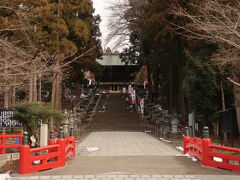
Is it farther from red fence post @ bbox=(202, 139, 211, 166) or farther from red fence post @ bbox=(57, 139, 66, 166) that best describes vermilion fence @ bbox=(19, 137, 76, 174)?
red fence post @ bbox=(202, 139, 211, 166)

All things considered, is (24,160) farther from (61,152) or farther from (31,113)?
(31,113)

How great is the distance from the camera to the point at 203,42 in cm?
1695

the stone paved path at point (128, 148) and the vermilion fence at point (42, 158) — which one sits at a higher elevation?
the vermilion fence at point (42, 158)

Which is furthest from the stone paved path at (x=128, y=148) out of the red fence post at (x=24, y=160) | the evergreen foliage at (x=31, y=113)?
the red fence post at (x=24, y=160)

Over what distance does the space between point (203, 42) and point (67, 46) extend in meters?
7.06

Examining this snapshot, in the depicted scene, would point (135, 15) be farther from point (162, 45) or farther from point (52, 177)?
point (52, 177)

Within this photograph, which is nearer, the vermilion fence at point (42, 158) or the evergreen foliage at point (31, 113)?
the vermilion fence at point (42, 158)

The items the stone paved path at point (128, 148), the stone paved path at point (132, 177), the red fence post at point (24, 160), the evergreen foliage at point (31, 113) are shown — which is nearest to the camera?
the stone paved path at point (132, 177)

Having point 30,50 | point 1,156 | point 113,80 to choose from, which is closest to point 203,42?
point 30,50

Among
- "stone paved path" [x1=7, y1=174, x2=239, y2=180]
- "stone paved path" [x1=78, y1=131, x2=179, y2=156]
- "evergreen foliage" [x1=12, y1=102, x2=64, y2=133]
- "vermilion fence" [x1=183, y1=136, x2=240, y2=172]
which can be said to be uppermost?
"evergreen foliage" [x1=12, y1=102, x2=64, y2=133]

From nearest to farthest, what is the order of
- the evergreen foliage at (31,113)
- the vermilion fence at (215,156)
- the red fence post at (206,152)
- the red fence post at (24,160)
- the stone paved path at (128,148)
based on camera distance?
the red fence post at (24,160), the vermilion fence at (215,156), the red fence post at (206,152), the evergreen foliage at (31,113), the stone paved path at (128,148)

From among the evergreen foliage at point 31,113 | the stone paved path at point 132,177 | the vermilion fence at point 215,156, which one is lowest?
the stone paved path at point 132,177

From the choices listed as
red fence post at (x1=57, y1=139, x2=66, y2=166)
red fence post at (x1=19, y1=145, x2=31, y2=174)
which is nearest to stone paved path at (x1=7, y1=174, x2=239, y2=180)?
red fence post at (x1=19, y1=145, x2=31, y2=174)

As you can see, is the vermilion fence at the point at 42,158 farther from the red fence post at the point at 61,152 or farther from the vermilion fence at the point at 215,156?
the vermilion fence at the point at 215,156
